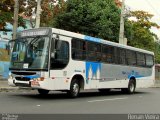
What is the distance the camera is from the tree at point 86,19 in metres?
36.2

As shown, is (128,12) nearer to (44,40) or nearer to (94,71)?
(94,71)

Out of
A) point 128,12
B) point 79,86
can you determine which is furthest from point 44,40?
point 128,12

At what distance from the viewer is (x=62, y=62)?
16859 millimetres

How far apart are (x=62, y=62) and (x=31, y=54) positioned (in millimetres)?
1411

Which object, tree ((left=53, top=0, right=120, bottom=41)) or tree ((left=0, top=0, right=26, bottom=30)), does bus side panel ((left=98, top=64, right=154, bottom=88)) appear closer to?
tree ((left=0, top=0, right=26, bottom=30))

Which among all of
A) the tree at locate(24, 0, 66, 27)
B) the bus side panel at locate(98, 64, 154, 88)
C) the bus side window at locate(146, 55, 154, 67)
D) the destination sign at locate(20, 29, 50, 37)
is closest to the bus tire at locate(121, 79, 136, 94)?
the bus side panel at locate(98, 64, 154, 88)

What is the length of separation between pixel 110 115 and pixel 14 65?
6.18 m

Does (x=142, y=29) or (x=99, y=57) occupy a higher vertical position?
(x=142, y=29)

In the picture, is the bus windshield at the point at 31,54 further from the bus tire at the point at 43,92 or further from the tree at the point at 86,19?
A: the tree at the point at 86,19

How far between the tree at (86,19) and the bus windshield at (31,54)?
19486mm

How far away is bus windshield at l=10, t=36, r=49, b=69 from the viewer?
16.1 metres

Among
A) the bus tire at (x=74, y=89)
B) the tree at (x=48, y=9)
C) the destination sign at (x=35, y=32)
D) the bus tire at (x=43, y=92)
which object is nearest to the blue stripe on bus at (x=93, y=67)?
the bus tire at (x=74, y=89)

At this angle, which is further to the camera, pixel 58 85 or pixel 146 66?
pixel 146 66

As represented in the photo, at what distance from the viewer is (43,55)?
16094mm
